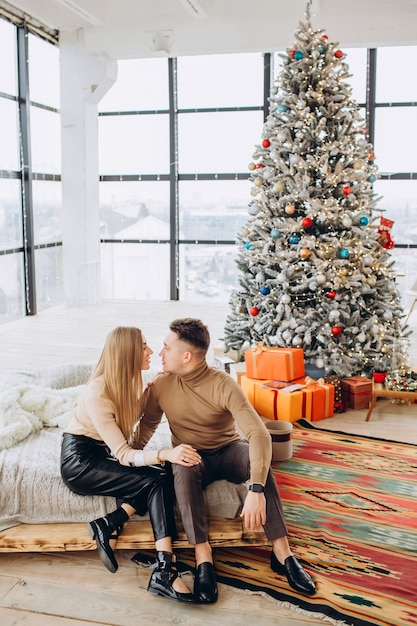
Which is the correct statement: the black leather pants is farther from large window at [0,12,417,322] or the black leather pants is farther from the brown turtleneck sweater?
large window at [0,12,417,322]

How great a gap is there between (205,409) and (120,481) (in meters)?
0.49

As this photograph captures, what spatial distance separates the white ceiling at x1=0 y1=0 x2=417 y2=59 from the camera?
8.27 m

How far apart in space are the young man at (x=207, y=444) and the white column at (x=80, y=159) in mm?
6829

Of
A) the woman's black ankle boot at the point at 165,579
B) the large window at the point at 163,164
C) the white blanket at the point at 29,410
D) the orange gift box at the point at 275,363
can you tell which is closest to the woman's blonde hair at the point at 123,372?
the woman's black ankle boot at the point at 165,579

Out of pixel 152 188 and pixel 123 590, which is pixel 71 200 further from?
pixel 123 590

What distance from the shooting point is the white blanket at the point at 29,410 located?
349 cm

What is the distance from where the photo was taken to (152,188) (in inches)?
401

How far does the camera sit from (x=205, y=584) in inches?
105

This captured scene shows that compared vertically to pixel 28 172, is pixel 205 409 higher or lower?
lower

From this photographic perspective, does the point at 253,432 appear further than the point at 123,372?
No

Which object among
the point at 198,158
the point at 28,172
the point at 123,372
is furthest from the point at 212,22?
the point at 123,372

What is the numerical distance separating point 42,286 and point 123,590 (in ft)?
23.4

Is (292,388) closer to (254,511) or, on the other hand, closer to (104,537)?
(254,511)

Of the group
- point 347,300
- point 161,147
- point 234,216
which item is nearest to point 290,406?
point 347,300
